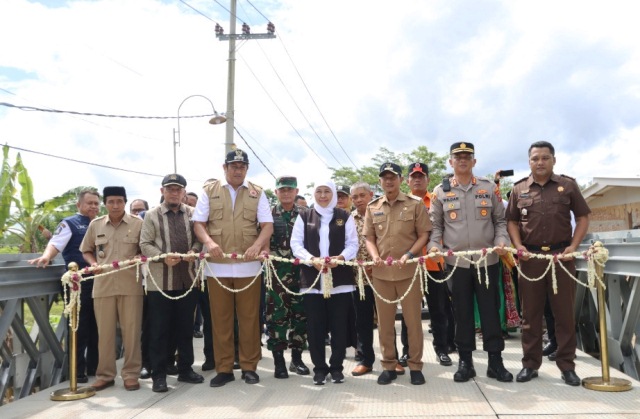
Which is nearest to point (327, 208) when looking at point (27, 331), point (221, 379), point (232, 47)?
point (221, 379)

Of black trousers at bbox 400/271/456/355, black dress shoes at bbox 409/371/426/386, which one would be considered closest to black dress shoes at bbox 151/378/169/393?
black dress shoes at bbox 409/371/426/386

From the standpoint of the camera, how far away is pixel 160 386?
4.42m

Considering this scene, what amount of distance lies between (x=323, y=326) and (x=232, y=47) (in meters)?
12.1

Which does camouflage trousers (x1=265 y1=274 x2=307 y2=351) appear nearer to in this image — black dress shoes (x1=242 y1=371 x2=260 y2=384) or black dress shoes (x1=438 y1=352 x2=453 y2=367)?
black dress shoes (x1=242 y1=371 x2=260 y2=384)

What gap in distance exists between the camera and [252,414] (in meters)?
3.69

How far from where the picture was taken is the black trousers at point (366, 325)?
4.77m

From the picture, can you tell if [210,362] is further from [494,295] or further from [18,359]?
[494,295]

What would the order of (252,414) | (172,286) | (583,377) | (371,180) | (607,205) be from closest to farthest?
(252,414), (583,377), (172,286), (607,205), (371,180)

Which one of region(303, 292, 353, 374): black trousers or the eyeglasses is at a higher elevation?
the eyeglasses

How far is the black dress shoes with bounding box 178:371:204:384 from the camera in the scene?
A: 4691 mm

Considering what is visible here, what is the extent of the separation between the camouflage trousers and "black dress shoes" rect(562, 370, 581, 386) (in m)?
2.21

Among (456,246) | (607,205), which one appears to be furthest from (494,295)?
(607,205)

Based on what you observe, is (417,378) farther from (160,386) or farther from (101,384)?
(101,384)

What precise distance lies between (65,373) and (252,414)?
260cm
